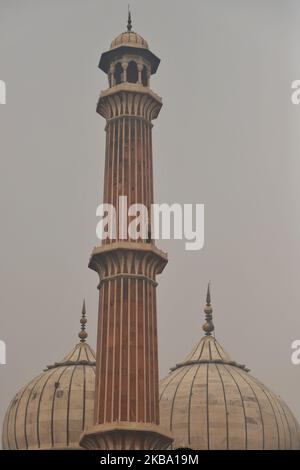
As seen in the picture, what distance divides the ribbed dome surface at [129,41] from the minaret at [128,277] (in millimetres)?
39

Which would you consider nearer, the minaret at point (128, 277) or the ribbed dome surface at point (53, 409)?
the minaret at point (128, 277)

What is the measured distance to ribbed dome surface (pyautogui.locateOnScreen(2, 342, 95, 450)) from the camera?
50.0m

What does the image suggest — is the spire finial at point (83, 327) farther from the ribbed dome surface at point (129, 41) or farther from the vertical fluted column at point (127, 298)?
the ribbed dome surface at point (129, 41)

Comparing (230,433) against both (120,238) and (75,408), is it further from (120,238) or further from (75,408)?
(120,238)

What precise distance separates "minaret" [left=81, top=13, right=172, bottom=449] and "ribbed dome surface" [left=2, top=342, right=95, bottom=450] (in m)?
7.65

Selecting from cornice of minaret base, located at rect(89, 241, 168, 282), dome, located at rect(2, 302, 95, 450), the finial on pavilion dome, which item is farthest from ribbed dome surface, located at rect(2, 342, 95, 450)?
cornice of minaret base, located at rect(89, 241, 168, 282)

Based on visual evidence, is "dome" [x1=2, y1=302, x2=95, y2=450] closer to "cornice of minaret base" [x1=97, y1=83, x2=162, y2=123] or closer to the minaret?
the minaret

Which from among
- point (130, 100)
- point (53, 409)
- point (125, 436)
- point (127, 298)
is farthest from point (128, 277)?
point (53, 409)

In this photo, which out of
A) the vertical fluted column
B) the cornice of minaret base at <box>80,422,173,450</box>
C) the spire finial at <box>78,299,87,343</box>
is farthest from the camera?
the spire finial at <box>78,299,87,343</box>

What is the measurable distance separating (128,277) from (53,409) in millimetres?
9632

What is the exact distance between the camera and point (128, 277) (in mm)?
43750

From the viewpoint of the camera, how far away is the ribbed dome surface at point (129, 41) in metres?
47.6

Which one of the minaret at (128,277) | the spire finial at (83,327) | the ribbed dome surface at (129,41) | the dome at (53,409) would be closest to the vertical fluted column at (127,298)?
the minaret at (128,277)
